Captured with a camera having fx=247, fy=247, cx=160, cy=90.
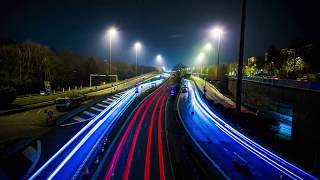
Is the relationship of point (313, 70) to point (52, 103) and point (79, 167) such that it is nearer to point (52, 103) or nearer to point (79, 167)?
point (52, 103)

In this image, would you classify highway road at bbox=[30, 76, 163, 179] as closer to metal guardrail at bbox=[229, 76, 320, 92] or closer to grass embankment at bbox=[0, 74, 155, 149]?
grass embankment at bbox=[0, 74, 155, 149]

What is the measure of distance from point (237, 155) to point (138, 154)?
25.8 ft

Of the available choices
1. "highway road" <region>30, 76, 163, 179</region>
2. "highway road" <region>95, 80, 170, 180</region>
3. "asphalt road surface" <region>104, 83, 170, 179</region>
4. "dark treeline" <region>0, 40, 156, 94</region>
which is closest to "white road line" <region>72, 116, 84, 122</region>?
"highway road" <region>30, 76, 163, 179</region>

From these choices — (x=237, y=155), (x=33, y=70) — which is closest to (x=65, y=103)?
(x=237, y=155)

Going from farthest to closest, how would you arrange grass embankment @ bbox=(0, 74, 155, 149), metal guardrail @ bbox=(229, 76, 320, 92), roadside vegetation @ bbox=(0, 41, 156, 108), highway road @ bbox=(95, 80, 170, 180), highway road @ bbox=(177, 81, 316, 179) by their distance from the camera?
roadside vegetation @ bbox=(0, 41, 156, 108) < metal guardrail @ bbox=(229, 76, 320, 92) < grass embankment @ bbox=(0, 74, 155, 149) < highway road @ bbox=(177, 81, 316, 179) < highway road @ bbox=(95, 80, 170, 180)

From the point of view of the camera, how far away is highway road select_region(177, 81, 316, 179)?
15984 mm

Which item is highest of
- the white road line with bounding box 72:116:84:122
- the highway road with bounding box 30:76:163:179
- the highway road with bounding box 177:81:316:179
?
the white road line with bounding box 72:116:84:122

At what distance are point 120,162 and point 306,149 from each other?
2164 centimetres

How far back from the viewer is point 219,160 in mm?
18469

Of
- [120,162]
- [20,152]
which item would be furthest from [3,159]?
[120,162]

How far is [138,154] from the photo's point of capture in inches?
756

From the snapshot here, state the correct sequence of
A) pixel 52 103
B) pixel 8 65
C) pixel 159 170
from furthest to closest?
pixel 8 65 → pixel 52 103 → pixel 159 170

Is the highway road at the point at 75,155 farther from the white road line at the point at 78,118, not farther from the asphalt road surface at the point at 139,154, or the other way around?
the white road line at the point at 78,118

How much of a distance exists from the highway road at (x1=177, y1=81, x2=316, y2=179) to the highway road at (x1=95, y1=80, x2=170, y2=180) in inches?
144
